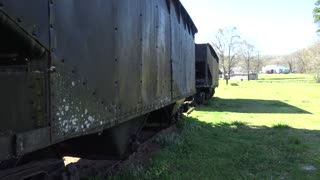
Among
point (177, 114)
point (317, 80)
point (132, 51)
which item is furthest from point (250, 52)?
point (132, 51)

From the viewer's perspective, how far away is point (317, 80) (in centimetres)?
6731

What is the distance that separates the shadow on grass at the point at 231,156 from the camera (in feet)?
22.6

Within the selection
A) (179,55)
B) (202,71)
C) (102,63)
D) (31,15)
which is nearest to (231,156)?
(179,55)

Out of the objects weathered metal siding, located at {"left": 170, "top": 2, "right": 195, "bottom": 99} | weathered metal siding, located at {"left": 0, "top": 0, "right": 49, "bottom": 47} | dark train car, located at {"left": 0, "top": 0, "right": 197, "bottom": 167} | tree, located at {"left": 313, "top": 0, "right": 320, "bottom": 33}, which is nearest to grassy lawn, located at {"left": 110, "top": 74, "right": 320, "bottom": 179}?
weathered metal siding, located at {"left": 170, "top": 2, "right": 195, "bottom": 99}

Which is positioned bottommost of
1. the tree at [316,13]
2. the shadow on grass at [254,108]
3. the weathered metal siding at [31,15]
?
the shadow on grass at [254,108]

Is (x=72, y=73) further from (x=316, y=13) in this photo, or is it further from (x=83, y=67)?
(x=316, y=13)

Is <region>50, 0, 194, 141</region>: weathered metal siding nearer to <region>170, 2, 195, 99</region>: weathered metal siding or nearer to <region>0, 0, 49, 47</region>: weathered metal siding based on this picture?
<region>0, 0, 49, 47</region>: weathered metal siding

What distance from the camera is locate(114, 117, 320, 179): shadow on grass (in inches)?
272

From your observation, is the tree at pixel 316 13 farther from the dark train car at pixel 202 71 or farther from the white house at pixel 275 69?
the white house at pixel 275 69

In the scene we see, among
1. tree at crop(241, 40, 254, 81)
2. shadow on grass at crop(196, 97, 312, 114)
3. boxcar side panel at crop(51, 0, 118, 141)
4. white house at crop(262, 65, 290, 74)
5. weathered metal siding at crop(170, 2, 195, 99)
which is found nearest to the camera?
boxcar side panel at crop(51, 0, 118, 141)

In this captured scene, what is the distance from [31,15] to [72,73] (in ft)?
2.44

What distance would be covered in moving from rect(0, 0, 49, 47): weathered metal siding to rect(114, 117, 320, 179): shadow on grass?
3608 mm

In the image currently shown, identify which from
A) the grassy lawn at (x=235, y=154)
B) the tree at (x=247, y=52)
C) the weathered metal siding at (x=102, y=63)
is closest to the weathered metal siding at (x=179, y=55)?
the grassy lawn at (x=235, y=154)

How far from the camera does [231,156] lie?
8.45 meters
